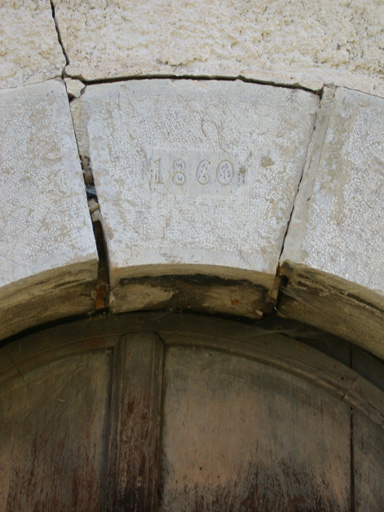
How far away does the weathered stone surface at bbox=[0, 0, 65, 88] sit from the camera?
3.87ft

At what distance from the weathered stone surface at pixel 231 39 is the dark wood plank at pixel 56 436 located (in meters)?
0.66

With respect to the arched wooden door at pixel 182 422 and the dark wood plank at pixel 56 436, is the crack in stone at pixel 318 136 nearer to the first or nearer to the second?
the arched wooden door at pixel 182 422

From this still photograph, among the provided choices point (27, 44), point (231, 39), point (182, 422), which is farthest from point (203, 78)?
point (182, 422)

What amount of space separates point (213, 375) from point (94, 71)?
2.33 ft

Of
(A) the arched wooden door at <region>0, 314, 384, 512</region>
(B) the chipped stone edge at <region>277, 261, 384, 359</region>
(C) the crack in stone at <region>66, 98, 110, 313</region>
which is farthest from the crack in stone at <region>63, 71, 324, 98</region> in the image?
(A) the arched wooden door at <region>0, 314, 384, 512</region>

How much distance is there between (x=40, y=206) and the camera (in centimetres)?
109

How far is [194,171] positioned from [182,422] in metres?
0.56

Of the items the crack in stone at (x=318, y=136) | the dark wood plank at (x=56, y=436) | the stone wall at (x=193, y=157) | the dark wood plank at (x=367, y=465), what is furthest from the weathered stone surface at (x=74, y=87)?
the dark wood plank at (x=367, y=465)

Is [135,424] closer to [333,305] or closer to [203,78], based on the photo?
[333,305]

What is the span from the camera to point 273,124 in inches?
46.2

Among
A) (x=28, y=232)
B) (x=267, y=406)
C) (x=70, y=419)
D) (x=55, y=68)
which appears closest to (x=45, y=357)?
(x=70, y=419)

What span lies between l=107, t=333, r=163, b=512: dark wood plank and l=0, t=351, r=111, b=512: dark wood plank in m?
0.03

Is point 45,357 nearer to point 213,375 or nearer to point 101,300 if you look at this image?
point 101,300

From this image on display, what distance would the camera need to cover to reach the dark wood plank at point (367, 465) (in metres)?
1.29
